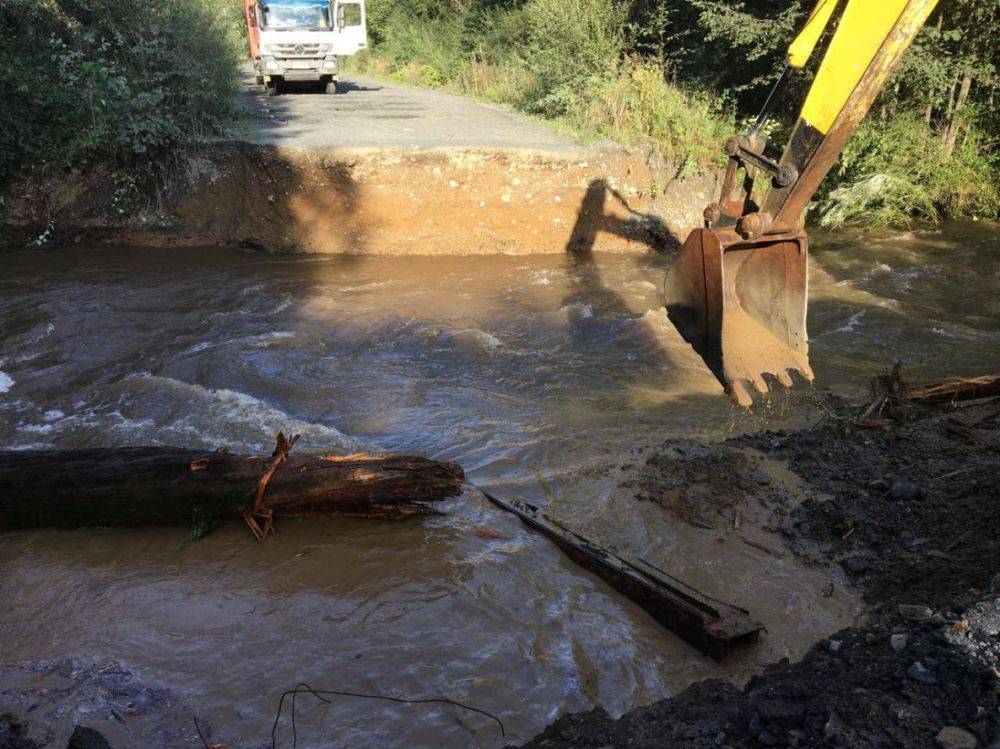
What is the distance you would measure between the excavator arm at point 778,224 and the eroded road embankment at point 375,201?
16.0ft

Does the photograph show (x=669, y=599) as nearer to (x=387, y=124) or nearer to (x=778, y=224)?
(x=778, y=224)

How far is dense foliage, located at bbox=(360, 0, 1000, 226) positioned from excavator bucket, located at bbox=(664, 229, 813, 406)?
5781 millimetres

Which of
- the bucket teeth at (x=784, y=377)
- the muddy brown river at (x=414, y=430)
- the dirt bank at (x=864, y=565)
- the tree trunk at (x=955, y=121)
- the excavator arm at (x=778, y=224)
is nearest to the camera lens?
the dirt bank at (x=864, y=565)

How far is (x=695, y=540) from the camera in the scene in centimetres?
464

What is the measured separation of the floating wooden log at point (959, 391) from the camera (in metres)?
5.98

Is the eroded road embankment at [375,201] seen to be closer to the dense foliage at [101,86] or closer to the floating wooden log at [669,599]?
the dense foliage at [101,86]

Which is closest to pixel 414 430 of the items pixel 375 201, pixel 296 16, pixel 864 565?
pixel 864 565

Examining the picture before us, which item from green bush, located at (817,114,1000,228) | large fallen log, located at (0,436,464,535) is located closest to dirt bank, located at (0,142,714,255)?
green bush, located at (817,114,1000,228)

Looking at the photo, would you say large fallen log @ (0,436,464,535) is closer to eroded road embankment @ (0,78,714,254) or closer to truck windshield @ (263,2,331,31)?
eroded road embankment @ (0,78,714,254)

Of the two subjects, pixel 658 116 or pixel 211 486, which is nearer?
pixel 211 486

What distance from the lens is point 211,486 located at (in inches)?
188

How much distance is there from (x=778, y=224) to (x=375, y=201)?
259 inches

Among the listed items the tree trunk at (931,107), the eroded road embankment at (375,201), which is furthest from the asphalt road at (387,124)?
the tree trunk at (931,107)

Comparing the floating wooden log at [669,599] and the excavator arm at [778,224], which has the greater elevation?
the excavator arm at [778,224]
